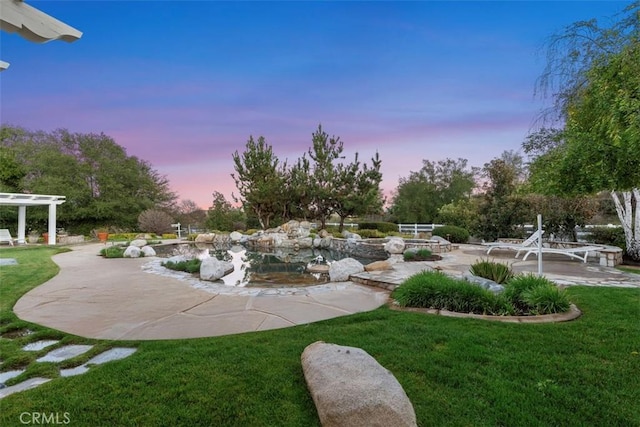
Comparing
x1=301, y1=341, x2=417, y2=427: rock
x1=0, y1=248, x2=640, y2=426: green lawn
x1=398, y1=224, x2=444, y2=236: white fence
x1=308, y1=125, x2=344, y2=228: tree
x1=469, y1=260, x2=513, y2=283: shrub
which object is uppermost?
x1=308, y1=125, x2=344, y2=228: tree

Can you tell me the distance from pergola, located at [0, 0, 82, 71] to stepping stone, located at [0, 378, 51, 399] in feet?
7.87

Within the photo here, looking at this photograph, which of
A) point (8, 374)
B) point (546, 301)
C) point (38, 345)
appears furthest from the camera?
point (546, 301)

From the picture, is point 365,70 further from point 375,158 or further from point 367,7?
point 375,158

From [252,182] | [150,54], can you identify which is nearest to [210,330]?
[150,54]

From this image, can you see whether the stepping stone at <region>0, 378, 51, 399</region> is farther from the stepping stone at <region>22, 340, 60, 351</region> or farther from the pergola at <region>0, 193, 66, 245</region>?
the pergola at <region>0, 193, 66, 245</region>

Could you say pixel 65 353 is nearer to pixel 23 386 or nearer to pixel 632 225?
pixel 23 386

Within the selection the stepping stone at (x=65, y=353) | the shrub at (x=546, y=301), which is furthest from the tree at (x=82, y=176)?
the shrub at (x=546, y=301)

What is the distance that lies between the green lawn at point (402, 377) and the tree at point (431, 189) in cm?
2182

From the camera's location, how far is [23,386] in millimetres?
2236

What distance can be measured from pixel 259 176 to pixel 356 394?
64.5 ft

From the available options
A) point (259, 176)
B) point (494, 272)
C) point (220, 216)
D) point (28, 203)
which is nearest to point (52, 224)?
point (28, 203)

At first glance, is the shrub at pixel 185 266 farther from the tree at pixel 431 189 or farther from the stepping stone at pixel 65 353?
the tree at pixel 431 189

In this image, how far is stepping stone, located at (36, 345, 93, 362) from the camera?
2707 millimetres

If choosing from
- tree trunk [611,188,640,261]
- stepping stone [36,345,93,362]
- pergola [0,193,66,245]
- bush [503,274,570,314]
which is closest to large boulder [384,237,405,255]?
tree trunk [611,188,640,261]
